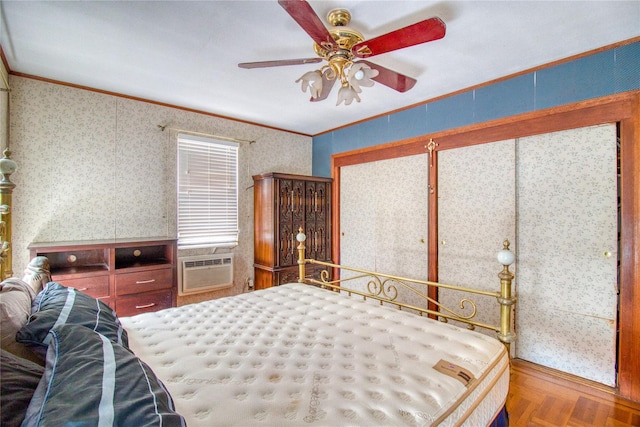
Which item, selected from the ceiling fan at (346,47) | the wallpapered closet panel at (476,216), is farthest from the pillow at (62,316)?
the wallpapered closet panel at (476,216)

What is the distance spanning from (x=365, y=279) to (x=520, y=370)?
1877mm

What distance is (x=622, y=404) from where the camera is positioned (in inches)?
83.7

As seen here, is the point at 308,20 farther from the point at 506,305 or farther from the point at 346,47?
the point at 506,305

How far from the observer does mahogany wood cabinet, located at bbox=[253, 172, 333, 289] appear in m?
3.85

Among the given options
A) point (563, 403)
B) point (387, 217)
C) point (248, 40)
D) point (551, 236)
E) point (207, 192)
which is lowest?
point (563, 403)

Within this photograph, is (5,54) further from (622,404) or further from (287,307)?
(622,404)

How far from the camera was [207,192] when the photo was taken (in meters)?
3.76

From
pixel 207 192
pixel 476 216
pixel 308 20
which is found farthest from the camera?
pixel 207 192

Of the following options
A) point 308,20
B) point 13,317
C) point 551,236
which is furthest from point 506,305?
point 13,317

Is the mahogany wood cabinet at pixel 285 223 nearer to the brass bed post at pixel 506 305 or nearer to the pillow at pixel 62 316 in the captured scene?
the pillow at pixel 62 316

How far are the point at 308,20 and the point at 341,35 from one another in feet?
1.73

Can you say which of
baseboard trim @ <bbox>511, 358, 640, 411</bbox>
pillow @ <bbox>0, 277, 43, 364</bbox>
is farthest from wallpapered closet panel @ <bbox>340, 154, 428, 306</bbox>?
pillow @ <bbox>0, 277, 43, 364</bbox>

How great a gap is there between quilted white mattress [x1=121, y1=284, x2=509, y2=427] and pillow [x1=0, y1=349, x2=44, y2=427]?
409 mm

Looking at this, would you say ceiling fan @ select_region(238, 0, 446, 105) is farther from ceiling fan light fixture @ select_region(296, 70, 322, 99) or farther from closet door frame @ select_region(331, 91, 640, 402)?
closet door frame @ select_region(331, 91, 640, 402)
